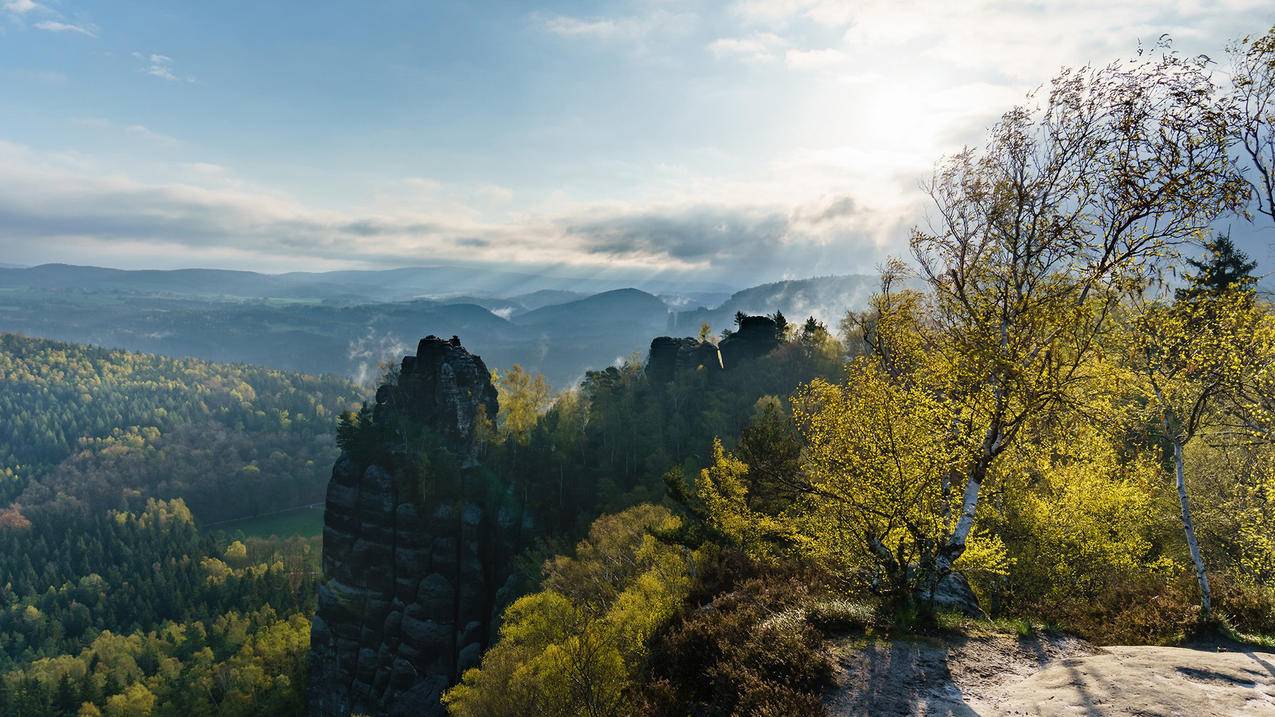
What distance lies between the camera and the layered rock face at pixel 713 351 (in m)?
99.2

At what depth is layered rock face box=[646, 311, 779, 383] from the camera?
99250 millimetres

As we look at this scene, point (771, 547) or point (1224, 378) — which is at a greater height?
point (1224, 378)

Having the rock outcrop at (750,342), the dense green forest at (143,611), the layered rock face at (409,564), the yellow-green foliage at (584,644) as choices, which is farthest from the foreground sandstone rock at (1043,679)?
the dense green forest at (143,611)

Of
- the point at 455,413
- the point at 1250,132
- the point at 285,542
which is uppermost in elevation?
the point at 1250,132

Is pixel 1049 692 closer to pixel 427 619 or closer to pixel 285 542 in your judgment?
pixel 427 619

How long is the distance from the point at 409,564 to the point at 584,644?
5671 centimetres

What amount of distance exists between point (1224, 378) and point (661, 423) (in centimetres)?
6941

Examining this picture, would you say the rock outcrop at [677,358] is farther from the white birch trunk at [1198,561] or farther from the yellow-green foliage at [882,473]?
the white birch trunk at [1198,561]

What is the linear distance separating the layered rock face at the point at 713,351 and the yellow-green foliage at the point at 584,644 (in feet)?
193


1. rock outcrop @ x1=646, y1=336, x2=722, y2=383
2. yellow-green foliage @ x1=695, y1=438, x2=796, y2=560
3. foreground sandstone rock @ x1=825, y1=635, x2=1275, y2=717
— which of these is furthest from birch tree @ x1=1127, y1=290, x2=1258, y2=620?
rock outcrop @ x1=646, y1=336, x2=722, y2=383

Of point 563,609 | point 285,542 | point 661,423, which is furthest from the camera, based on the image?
point 285,542

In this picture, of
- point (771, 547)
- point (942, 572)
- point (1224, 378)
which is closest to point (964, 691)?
point (942, 572)

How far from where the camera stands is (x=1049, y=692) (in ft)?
44.4

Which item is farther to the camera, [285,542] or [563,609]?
[285,542]
